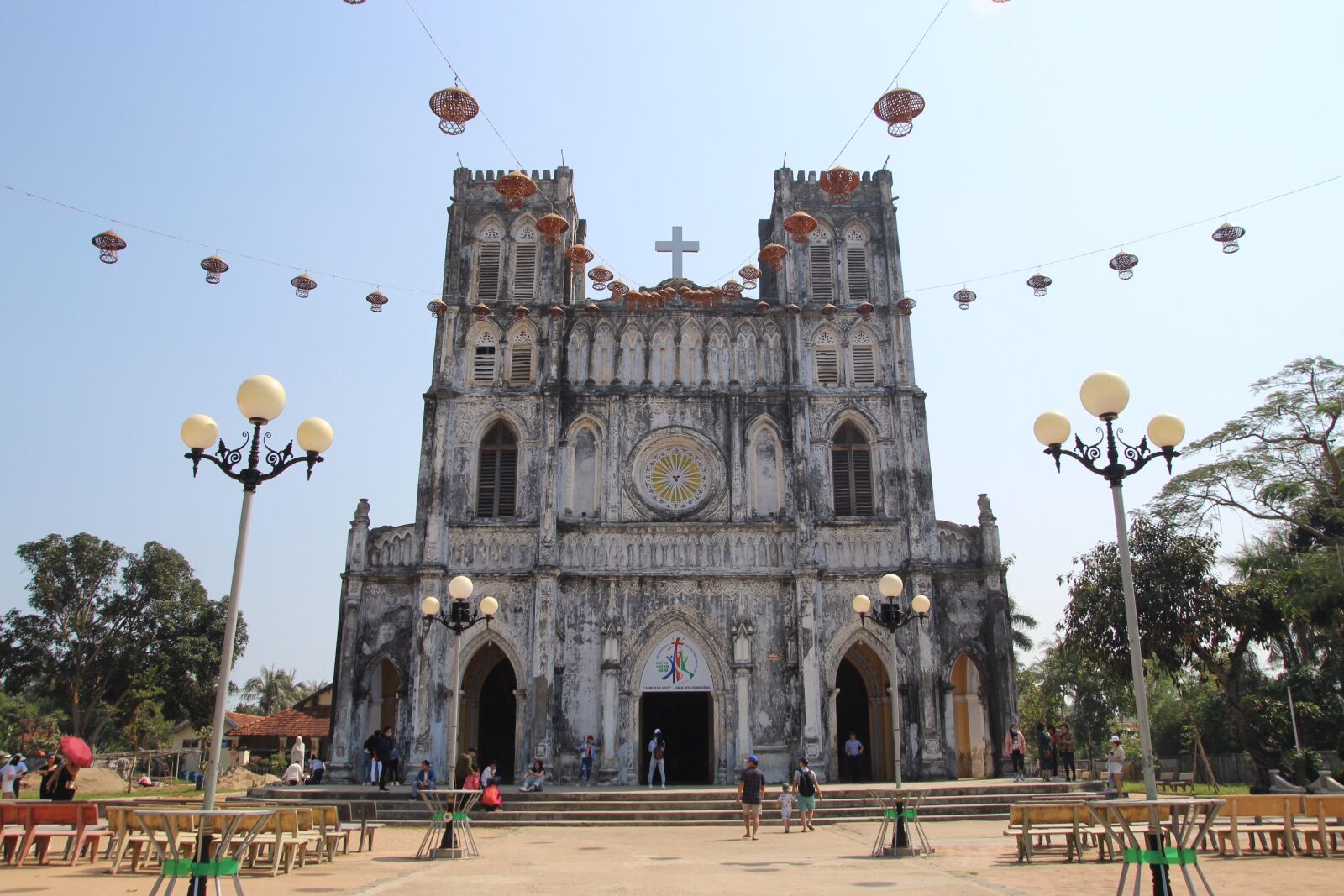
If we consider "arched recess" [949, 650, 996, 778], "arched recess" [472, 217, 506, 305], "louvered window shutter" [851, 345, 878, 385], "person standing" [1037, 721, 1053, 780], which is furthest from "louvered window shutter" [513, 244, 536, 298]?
"person standing" [1037, 721, 1053, 780]

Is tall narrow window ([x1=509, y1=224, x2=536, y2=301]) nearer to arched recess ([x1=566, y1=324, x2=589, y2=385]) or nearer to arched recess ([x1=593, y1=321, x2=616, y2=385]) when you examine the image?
arched recess ([x1=566, y1=324, x2=589, y2=385])

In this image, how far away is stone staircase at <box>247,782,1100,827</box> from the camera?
20000 mm

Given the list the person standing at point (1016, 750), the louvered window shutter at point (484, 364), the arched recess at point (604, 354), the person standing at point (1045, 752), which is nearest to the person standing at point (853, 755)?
the person standing at point (1016, 750)

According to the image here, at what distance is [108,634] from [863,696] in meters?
33.1

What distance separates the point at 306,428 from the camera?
10.7 metres

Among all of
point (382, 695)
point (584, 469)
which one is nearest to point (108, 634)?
point (382, 695)

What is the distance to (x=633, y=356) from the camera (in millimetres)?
28203

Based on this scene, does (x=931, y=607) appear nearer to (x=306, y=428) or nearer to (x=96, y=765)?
(x=306, y=428)

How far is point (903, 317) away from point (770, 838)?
16.4 m

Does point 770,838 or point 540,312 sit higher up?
point 540,312

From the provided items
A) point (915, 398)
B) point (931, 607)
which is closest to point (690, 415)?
point (915, 398)

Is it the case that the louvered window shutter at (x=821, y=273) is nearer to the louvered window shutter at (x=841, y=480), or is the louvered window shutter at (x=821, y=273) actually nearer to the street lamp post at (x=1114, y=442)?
the louvered window shutter at (x=841, y=480)

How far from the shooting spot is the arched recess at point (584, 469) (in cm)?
2691

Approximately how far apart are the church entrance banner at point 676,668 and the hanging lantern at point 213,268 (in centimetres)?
1345
